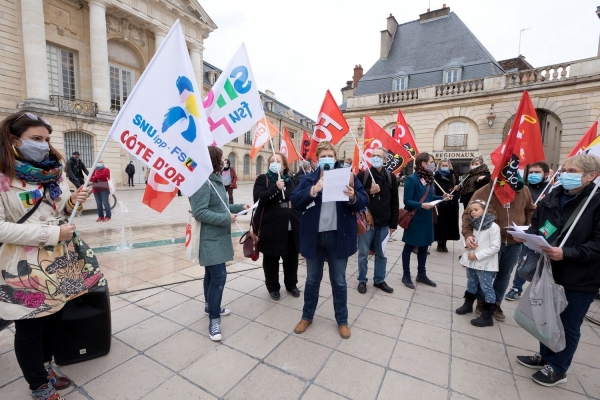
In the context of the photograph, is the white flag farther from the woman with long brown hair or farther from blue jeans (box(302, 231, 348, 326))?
the woman with long brown hair

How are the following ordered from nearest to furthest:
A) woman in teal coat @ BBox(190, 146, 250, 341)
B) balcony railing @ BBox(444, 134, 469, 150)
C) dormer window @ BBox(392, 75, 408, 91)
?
woman in teal coat @ BBox(190, 146, 250, 341)
balcony railing @ BBox(444, 134, 469, 150)
dormer window @ BBox(392, 75, 408, 91)

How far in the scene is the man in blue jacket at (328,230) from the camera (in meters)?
2.93

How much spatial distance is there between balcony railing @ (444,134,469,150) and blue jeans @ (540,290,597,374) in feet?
65.3

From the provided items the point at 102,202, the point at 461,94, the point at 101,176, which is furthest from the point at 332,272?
the point at 461,94

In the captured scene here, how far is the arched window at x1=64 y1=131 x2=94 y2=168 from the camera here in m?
18.5

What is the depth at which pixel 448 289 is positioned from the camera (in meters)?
4.32

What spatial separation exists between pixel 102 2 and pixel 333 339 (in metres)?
25.4

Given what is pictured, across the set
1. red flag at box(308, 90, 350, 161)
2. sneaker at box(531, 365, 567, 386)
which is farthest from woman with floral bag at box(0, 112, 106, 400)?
sneaker at box(531, 365, 567, 386)

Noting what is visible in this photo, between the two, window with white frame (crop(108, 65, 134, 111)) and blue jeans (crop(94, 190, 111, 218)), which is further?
window with white frame (crop(108, 65, 134, 111))

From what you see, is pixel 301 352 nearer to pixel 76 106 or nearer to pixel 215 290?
pixel 215 290

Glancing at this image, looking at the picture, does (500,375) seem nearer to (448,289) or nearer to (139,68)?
(448,289)

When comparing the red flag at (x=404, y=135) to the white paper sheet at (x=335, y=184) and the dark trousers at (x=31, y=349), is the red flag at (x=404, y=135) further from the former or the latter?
the dark trousers at (x=31, y=349)

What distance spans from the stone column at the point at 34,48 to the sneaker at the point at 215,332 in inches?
821

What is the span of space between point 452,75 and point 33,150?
2409 centimetres
